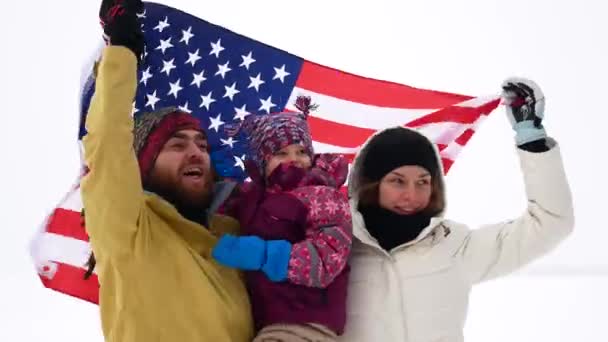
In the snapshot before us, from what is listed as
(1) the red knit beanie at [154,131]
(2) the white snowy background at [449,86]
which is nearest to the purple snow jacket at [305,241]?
(1) the red knit beanie at [154,131]

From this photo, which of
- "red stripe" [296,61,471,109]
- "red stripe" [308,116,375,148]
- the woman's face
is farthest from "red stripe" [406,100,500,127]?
the woman's face

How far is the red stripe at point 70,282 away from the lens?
2775mm

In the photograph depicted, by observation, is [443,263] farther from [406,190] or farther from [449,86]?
[449,86]

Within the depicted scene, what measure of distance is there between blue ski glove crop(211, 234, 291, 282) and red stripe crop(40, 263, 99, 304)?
845mm

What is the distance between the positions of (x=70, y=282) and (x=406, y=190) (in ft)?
4.00

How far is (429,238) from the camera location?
231 cm

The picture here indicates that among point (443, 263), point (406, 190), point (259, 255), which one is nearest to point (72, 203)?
point (259, 255)

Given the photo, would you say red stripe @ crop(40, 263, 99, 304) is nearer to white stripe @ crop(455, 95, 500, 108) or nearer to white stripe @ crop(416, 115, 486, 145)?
white stripe @ crop(416, 115, 486, 145)

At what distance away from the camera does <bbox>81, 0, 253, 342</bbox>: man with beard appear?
2.00 m

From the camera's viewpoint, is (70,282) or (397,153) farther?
(70,282)

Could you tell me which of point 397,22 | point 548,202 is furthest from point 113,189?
point 397,22

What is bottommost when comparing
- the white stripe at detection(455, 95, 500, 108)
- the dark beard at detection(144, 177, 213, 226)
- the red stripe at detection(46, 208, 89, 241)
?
the red stripe at detection(46, 208, 89, 241)

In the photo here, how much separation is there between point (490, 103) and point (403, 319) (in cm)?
100

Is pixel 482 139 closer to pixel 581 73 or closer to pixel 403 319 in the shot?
pixel 581 73
